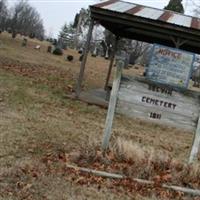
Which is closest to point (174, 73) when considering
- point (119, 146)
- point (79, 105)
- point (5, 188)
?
point (119, 146)

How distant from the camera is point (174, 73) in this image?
888cm

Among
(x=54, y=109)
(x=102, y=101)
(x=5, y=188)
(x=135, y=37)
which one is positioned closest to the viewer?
(x=5, y=188)

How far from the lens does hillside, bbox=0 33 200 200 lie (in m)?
6.39

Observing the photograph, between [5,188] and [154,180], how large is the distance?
91.6 inches

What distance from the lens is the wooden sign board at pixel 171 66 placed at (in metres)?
8.66

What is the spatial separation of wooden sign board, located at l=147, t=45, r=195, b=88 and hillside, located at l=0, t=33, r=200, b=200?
1.39 meters

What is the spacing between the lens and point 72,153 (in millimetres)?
7609

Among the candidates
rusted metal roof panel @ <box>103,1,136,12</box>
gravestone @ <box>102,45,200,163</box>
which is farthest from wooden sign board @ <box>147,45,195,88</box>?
rusted metal roof panel @ <box>103,1,136,12</box>

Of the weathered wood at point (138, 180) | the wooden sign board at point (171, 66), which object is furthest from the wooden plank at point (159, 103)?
the weathered wood at point (138, 180)

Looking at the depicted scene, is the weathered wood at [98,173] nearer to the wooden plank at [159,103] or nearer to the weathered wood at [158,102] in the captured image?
the weathered wood at [158,102]

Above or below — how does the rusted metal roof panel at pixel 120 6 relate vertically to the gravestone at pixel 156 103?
above

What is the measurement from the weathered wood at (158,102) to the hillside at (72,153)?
63 centimetres

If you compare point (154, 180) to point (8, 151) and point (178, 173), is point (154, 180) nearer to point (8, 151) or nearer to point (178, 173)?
point (178, 173)

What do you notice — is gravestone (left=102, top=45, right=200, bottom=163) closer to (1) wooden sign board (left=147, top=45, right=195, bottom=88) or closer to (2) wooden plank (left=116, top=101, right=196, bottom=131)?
(2) wooden plank (left=116, top=101, right=196, bottom=131)
